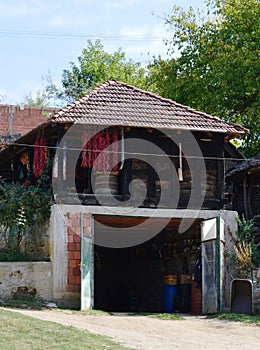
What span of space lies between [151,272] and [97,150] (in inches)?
273

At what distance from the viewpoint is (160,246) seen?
24.2m

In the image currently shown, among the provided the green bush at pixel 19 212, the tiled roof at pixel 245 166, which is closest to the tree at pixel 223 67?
the tiled roof at pixel 245 166

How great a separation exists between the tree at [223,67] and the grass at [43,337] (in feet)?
52.1

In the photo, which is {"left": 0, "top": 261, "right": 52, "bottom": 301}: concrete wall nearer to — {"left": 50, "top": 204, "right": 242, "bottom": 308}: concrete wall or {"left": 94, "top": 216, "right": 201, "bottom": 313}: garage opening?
{"left": 50, "top": 204, "right": 242, "bottom": 308}: concrete wall

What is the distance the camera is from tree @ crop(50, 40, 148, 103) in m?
40.1

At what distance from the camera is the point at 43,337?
41.2ft

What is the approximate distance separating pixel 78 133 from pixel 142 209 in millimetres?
2577

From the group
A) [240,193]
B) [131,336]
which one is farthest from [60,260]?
[240,193]

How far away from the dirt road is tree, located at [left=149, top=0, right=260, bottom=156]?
11.8m

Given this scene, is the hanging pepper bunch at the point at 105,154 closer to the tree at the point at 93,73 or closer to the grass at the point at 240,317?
the grass at the point at 240,317

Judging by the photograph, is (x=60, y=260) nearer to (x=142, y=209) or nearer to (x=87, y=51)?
(x=142, y=209)

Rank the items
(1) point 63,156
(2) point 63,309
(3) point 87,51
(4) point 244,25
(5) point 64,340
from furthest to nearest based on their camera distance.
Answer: (3) point 87,51 < (4) point 244,25 < (1) point 63,156 < (2) point 63,309 < (5) point 64,340

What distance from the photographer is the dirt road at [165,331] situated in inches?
536

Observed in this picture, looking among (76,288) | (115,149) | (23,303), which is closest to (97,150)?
(115,149)
